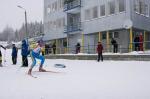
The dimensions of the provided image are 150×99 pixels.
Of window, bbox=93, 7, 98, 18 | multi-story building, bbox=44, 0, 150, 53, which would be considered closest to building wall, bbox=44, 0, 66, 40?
multi-story building, bbox=44, 0, 150, 53

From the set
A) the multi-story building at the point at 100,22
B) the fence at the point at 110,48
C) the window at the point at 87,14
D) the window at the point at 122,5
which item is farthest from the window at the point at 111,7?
the window at the point at 87,14

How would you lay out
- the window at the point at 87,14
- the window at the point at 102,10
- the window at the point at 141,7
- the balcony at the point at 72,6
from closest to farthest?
the window at the point at 141,7 → the window at the point at 102,10 → the window at the point at 87,14 → the balcony at the point at 72,6

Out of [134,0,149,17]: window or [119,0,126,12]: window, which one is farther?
[134,0,149,17]: window

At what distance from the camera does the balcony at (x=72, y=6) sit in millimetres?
38706

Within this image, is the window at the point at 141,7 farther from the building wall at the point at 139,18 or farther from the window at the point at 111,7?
the window at the point at 111,7

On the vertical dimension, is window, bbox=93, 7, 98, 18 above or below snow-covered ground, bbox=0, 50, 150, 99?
above

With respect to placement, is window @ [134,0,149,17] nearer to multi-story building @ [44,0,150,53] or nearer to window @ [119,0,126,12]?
multi-story building @ [44,0,150,53]

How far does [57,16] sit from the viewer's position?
44.8 meters

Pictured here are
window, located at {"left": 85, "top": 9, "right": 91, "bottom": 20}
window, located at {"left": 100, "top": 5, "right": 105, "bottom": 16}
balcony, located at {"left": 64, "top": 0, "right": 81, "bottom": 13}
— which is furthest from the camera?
balcony, located at {"left": 64, "top": 0, "right": 81, "bottom": 13}

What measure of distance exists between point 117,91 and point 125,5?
20973 millimetres

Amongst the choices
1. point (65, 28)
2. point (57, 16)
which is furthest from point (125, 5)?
point (57, 16)

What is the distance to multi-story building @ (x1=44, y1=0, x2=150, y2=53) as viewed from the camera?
1224 inches

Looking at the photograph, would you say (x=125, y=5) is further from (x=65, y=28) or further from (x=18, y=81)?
(x=18, y=81)

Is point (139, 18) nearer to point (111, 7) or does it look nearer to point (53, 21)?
point (111, 7)
